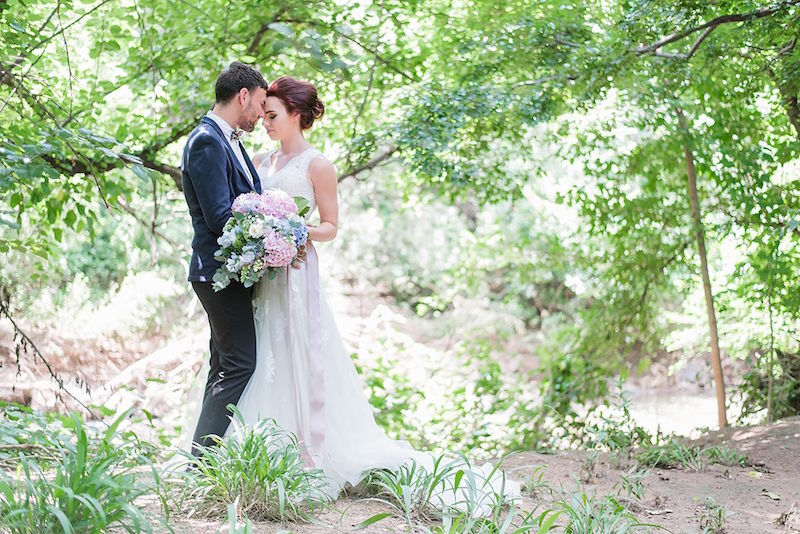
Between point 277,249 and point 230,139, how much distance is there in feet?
1.86

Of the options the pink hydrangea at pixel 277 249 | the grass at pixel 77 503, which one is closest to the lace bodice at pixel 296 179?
the pink hydrangea at pixel 277 249

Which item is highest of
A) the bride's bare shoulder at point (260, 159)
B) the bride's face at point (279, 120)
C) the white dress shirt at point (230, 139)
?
the bride's face at point (279, 120)

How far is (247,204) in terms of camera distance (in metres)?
3.04

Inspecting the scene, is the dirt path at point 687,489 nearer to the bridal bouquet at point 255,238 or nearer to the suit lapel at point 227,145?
the bridal bouquet at point 255,238

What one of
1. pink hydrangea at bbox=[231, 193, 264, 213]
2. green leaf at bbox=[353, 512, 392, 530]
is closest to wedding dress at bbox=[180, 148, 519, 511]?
pink hydrangea at bbox=[231, 193, 264, 213]

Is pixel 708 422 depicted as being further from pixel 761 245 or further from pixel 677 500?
pixel 677 500

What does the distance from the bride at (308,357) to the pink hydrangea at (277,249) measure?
0.29 m

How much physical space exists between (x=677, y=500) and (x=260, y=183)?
2245 millimetres

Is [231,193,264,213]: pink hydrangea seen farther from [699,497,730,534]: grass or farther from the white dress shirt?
[699,497,730,534]: grass

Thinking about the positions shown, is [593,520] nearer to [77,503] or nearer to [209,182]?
[77,503]

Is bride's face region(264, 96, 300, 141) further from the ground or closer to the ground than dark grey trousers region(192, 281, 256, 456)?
further from the ground

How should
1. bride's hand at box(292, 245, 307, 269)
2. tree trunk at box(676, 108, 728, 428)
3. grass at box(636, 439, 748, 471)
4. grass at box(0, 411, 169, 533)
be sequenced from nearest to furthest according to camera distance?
1. grass at box(0, 411, 169, 533)
2. bride's hand at box(292, 245, 307, 269)
3. grass at box(636, 439, 748, 471)
4. tree trunk at box(676, 108, 728, 428)

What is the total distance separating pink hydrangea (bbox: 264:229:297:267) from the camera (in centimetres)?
299

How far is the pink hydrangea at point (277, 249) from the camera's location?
2994 millimetres
